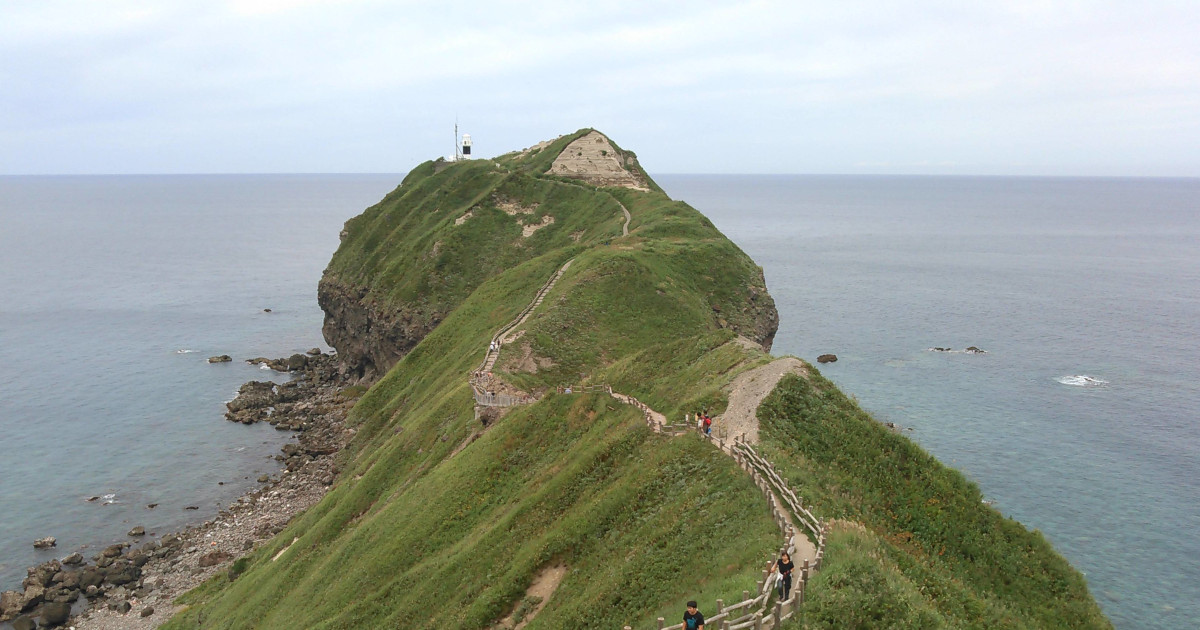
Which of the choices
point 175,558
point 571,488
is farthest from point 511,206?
point 571,488

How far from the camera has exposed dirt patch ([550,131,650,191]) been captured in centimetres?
12050

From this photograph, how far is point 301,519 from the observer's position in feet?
192

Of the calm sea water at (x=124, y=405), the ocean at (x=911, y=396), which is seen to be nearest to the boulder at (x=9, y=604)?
the calm sea water at (x=124, y=405)

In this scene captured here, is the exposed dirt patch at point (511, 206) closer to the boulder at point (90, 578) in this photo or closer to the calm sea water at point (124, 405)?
the calm sea water at point (124, 405)

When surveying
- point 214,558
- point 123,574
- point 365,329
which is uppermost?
point 365,329

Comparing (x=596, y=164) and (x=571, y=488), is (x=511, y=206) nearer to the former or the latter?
(x=596, y=164)

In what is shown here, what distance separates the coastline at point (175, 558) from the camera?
55812mm

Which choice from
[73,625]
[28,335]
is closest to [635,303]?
[73,625]

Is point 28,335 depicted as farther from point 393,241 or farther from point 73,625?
point 73,625

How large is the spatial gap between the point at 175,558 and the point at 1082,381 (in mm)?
95353

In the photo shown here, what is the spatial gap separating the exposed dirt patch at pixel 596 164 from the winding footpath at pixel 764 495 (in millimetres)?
79651

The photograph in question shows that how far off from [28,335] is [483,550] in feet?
445

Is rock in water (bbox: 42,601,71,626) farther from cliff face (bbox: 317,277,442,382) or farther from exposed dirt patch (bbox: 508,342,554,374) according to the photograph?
cliff face (bbox: 317,277,442,382)

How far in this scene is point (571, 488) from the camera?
33406mm
